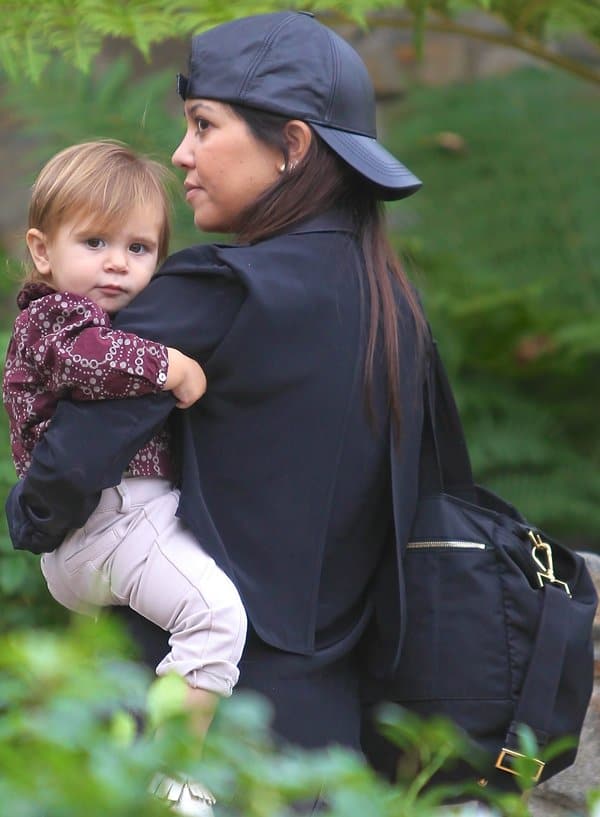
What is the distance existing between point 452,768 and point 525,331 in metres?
3.17

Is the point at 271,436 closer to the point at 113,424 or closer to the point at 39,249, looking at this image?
the point at 113,424

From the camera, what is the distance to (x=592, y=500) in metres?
4.97

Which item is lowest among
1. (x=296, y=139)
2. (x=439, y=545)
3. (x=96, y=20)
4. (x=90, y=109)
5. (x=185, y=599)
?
(x=90, y=109)

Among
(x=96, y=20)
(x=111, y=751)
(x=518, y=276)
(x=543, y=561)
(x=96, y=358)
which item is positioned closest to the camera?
(x=111, y=751)

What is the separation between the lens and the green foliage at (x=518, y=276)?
499 cm

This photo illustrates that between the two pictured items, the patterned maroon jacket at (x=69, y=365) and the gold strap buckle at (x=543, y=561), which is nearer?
the patterned maroon jacket at (x=69, y=365)

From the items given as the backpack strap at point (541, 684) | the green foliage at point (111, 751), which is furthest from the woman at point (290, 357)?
the green foliage at point (111, 751)

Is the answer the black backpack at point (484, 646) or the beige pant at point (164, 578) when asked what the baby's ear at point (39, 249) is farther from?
the black backpack at point (484, 646)

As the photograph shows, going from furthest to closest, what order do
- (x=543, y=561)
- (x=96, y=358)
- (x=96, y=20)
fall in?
(x=96, y=20) → (x=543, y=561) → (x=96, y=358)

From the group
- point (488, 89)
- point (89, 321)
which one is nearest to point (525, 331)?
point (488, 89)

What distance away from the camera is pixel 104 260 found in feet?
6.93

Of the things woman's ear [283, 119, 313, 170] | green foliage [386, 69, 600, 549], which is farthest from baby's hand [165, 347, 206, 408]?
green foliage [386, 69, 600, 549]

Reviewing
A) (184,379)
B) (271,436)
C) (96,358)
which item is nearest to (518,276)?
(271,436)

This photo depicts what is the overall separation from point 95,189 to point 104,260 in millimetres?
121
